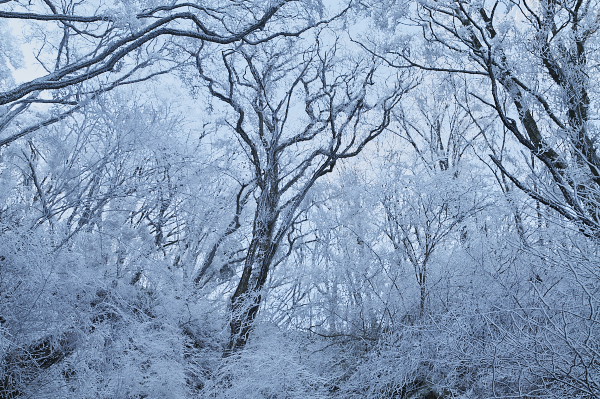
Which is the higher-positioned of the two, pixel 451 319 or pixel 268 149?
pixel 268 149

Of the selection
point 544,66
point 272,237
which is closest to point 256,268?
point 272,237

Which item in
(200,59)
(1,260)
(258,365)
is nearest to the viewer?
(1,260)

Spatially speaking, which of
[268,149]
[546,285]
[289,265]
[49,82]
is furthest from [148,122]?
[546,285]

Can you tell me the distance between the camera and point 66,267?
4988mm

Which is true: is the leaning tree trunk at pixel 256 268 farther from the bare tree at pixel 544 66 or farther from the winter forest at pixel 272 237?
the bare tree at pixel 544 66

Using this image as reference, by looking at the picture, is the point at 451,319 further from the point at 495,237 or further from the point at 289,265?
the point at 289,265

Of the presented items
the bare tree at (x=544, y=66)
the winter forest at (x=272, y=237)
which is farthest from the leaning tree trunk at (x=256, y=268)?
the bare tree at (x=544, y=66)

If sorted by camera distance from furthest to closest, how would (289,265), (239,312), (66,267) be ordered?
1. (289,265)
2. (239,312)
3. (66,267)

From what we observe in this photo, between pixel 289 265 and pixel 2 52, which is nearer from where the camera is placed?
pixel 2 52

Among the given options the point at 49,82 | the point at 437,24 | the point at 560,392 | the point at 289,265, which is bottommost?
the point at 560,392

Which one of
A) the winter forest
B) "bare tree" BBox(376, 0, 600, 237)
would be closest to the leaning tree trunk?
the winter forest

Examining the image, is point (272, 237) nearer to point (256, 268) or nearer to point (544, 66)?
point (256, 268)

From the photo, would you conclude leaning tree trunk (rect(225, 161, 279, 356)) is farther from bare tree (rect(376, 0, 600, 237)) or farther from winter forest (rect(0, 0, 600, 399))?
bare tree (rect(376, 0, 600, 237))

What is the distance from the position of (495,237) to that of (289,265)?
4.21 meters
